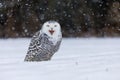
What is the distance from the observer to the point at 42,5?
12.2 ft

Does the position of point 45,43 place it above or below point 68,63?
above

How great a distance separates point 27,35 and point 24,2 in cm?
41

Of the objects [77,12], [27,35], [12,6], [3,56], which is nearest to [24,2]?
[12,6]

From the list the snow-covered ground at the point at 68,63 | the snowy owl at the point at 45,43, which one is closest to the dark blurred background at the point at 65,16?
the snow-covered ground at the point at 68,63

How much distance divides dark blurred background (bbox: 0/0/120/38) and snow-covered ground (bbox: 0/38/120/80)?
314 millimetres

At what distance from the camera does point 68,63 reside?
258 cm

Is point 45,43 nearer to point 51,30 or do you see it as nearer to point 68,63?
point 51,30

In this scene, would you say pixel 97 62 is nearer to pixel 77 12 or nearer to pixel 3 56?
pixel 3 56

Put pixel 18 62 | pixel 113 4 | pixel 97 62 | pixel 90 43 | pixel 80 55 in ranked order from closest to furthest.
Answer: pixel 18 62
pixel 97 62
pixel 80 55
pixel 90 43
pixel 113 4

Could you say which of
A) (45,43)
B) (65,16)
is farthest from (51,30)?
(65,16)

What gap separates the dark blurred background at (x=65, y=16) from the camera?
361 centimetres

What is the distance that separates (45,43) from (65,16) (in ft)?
4.10

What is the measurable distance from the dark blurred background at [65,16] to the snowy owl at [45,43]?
0.92 m

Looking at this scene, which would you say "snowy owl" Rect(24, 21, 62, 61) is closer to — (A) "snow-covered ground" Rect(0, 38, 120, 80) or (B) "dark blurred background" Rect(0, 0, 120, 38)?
(A) "snow-covered ground" Rect(0, 38, 120, 80)
